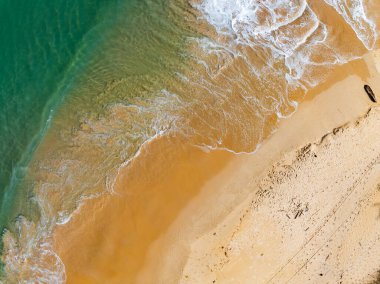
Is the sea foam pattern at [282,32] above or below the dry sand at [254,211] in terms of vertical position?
above

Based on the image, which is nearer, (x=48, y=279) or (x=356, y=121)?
(x=48, y=279)

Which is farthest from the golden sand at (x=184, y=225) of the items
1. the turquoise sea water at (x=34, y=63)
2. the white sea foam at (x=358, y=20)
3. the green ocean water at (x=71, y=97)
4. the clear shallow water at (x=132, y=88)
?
the white sea foam at (x=358, y=20)

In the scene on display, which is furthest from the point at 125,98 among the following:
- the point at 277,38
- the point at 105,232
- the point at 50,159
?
the point at 277,38

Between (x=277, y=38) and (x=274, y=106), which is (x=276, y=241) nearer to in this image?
(x=274, y=106)

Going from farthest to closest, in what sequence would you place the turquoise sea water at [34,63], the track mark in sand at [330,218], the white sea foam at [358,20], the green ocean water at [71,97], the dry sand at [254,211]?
the white sea foam at [358,20] → the turquoise sea water at [34,63] → the track mark in sand at [330,218] → the green ocean water at [71,97] → the dry sand at [254,211]

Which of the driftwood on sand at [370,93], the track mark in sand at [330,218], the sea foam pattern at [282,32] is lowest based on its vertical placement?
the track mark in sand at [330,218]

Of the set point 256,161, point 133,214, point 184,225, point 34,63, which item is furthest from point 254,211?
point 34,63

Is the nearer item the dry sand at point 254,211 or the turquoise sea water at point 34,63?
the dry sand at point 254,211

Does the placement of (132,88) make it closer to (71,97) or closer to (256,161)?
(71,97)

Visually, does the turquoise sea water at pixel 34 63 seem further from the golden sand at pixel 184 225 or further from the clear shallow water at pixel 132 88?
the golden sand at pixel 184 225
